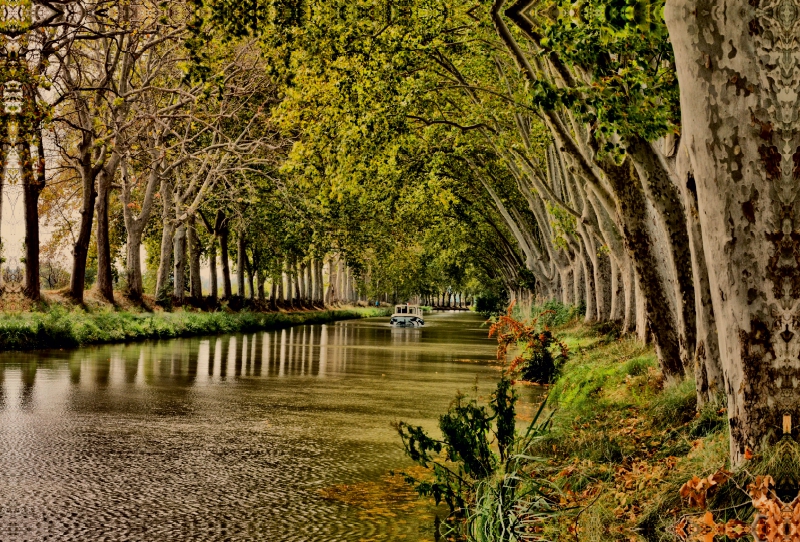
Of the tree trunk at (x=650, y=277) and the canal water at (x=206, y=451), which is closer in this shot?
the canal water at (x=206, y=451)

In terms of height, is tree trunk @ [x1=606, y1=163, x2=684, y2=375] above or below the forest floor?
above

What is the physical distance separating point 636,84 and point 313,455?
5.35m

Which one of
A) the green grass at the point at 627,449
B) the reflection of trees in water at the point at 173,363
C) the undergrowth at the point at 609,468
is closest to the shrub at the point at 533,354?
the green grass at the point at 627,449

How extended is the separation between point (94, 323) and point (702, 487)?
24.6 metres

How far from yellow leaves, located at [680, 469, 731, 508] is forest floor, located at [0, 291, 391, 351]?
20803 millimetres

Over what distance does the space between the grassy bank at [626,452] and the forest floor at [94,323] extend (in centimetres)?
1560

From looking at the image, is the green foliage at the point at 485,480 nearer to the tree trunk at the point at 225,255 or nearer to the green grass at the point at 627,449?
the green grass at the point at 627,449

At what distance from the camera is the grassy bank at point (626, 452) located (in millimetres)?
5559

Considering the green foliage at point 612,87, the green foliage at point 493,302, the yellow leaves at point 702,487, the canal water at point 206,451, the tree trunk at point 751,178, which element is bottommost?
the canal water at point 206,451

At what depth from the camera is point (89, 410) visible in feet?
40.1

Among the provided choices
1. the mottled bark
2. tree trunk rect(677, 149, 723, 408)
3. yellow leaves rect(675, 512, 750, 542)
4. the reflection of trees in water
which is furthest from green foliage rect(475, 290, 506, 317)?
yellow leaves rect(675, 512, 750, 542)

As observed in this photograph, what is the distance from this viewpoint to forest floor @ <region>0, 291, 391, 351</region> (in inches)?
915

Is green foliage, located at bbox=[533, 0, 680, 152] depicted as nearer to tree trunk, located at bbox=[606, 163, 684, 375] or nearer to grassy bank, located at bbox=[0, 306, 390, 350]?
tree trunk, located at bbox=[606, 163, 684, 375]

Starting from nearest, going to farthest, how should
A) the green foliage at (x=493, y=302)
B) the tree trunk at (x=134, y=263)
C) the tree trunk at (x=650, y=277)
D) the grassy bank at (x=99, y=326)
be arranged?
the tree trunk at (x=650, y=277) < the grassy bank at (x=99, y=326) < the tree trunk at (x=134, y=263) < the green foliage at (x=493, y=302)
